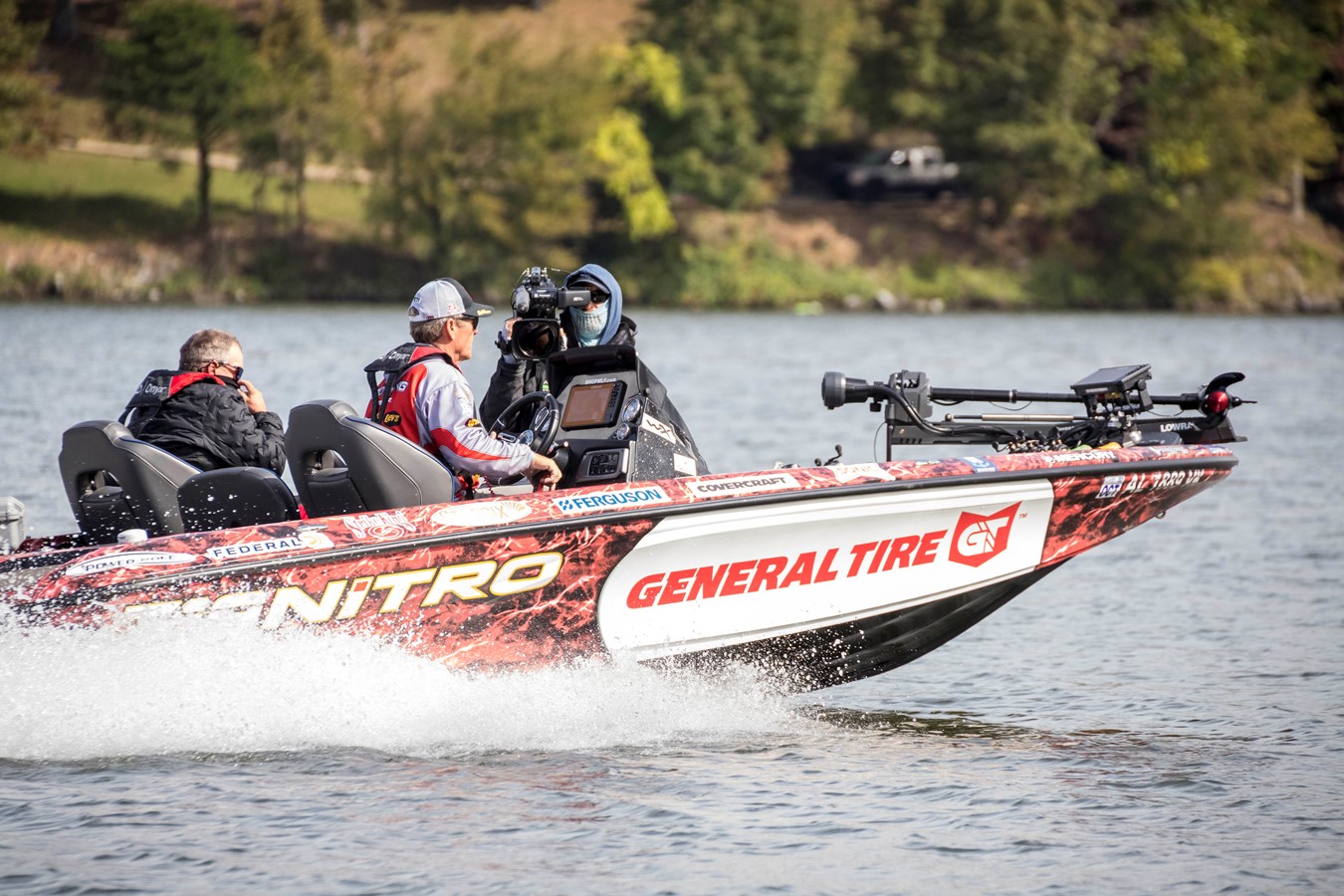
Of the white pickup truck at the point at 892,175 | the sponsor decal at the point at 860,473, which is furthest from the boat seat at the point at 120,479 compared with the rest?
the white pickup truck at the point at 892,175

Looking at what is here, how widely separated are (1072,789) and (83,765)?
368 cm

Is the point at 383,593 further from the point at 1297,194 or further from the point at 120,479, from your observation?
the point at 1297,194

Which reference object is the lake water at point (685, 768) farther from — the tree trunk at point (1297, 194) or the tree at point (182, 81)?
the tree trunk at point (1297, 194)

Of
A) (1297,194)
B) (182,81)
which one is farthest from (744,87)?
(1297,194)

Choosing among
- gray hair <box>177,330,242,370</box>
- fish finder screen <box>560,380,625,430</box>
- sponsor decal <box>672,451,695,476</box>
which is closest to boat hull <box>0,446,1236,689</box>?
sponsor decal <box>672,451,695,476</box>

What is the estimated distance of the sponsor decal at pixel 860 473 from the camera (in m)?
6.72

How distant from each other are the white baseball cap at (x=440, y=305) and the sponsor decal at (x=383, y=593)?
3.31 ft

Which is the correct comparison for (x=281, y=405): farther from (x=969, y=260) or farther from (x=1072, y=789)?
(x=969, y=260)

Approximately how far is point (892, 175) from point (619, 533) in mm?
45055

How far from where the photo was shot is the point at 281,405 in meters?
19.3

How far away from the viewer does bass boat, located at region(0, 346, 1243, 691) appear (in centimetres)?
616

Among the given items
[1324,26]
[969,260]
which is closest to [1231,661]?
[969,260]

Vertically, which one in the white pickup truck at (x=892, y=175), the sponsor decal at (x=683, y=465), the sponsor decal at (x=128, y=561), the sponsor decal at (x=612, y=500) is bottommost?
the sponsor decal at (x=128, y=561)

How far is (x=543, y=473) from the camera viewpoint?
6801 mm
